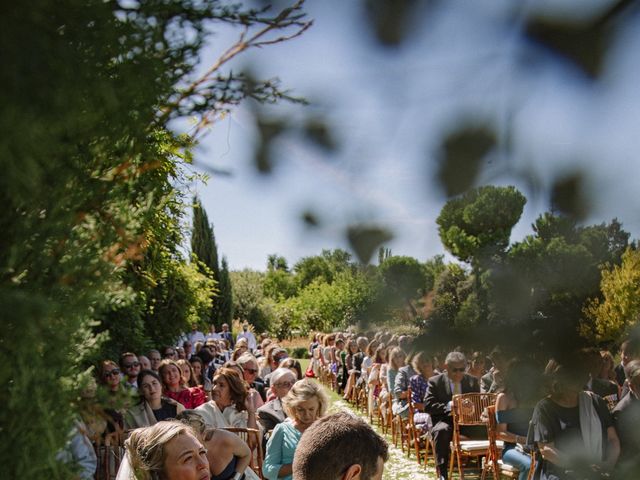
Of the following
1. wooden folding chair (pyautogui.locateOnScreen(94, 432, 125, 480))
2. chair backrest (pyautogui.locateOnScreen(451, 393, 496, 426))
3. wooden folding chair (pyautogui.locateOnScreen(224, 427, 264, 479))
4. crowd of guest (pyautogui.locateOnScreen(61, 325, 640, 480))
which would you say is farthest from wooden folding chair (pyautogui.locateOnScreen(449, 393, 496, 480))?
wooden folding chair (pyautogui.locateOnScreen(94, 432, 125, 480))

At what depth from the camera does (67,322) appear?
1126 millimetres

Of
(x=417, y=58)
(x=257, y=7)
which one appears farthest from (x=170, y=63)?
(x=417, y=58)

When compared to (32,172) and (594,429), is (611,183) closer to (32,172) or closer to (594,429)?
(594,429)

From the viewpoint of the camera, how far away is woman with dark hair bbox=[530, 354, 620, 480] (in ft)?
3.10

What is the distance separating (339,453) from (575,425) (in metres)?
1.50

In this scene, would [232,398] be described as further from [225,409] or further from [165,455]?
[165,455]

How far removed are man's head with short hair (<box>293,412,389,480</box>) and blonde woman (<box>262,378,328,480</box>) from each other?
5.60 feet

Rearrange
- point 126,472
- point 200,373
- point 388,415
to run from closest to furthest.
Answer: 1. point 126,472
2. point 200,373
3. point 388,415

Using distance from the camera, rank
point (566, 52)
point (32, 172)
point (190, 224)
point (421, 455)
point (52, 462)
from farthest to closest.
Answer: point (421, 455), point (190, 224), point (52, 462), point (32, 172), point (566, 52)

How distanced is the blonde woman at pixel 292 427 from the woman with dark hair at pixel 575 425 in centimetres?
327

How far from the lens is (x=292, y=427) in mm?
4578

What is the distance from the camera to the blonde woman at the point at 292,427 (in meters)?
4.39

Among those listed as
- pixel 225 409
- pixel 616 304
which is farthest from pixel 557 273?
pixel 225 409

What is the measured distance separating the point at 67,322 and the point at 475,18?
2.66ft
